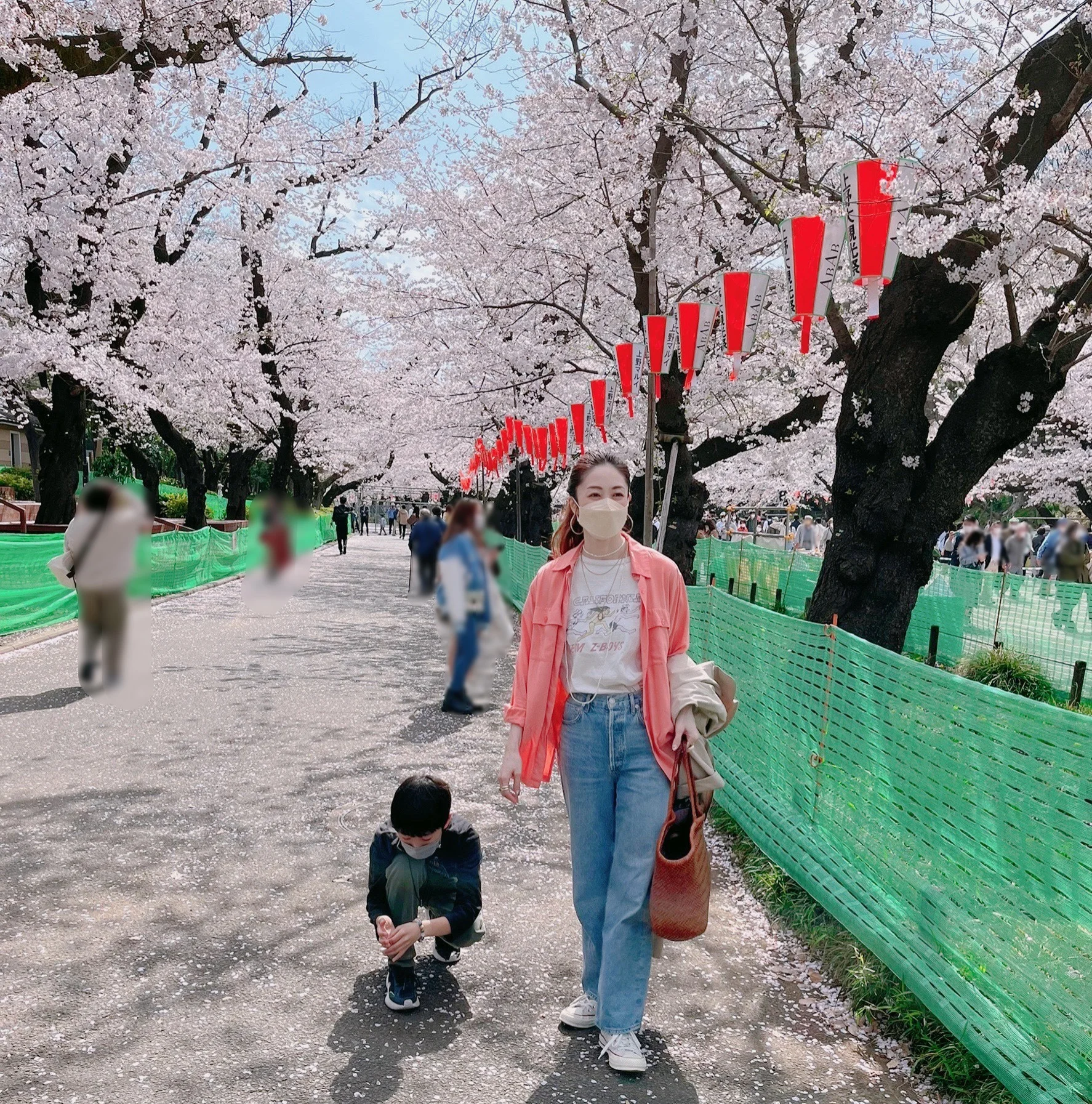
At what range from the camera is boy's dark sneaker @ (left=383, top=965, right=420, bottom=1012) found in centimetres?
381

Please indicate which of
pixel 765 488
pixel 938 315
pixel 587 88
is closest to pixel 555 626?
pixel 938 315

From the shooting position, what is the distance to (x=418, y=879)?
3.87 meters

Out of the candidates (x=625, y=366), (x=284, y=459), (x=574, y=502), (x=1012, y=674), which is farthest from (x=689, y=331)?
(x=284, y=459)

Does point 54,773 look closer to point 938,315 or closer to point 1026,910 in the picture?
point 1026,910

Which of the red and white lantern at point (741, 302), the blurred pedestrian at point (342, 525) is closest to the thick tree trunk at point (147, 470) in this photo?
the blurred pedestrian at point (342, 525)

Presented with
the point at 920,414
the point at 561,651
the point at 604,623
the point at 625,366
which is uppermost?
the point at 625,366

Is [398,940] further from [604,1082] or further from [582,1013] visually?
[604,1082]

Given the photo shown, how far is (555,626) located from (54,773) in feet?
16.4

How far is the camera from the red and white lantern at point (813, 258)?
5547 mm

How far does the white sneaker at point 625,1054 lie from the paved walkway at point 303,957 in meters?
0.07

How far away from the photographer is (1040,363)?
6645 millimetres

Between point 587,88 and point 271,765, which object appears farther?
point 587,88

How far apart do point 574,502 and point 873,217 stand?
4.34 metres

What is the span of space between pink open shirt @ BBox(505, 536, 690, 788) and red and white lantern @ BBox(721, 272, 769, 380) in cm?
401
